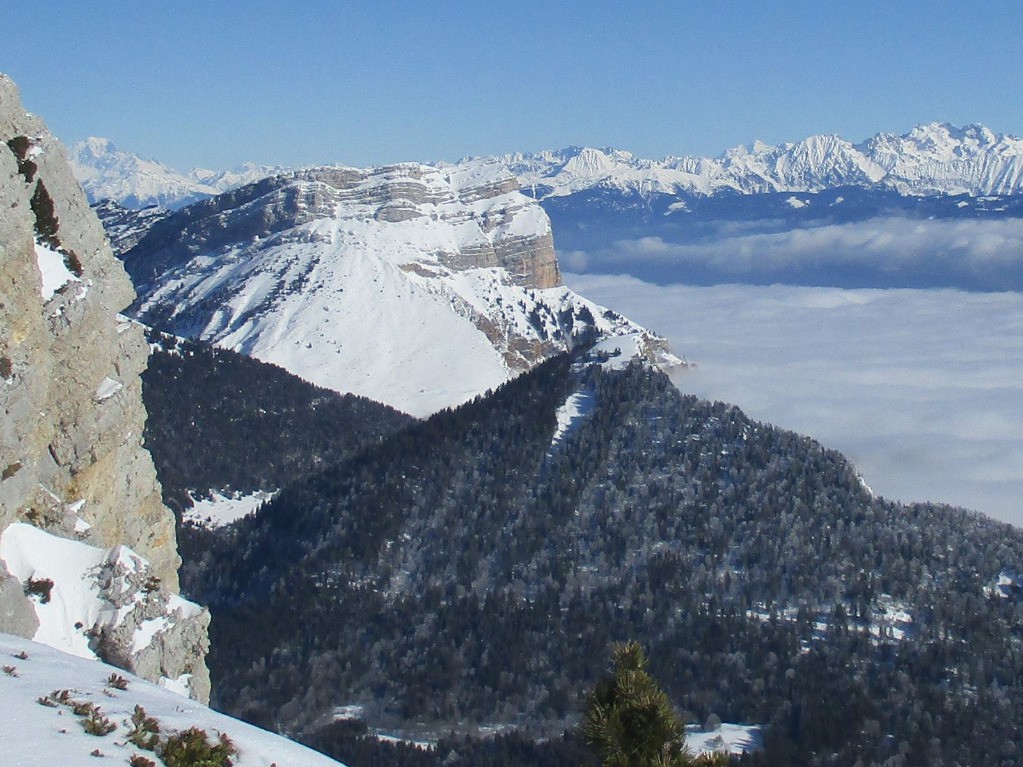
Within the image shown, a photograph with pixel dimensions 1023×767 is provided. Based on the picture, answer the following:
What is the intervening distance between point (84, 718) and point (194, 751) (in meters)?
2.83

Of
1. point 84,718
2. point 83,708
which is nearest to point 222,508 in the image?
point 83,708

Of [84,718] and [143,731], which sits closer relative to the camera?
[143,731]

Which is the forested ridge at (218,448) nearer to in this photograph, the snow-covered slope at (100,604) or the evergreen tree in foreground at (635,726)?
the snow-covered slope at (100,604)

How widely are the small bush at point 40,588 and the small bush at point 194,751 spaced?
22.3m

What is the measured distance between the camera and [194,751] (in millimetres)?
24438

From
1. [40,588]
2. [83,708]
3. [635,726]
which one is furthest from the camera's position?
[40,588]

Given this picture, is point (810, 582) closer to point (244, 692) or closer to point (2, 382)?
point (244, 692)

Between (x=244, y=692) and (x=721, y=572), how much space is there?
150ft

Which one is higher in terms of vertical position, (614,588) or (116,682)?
(116,682)

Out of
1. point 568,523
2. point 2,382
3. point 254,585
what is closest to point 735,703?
point 568,523

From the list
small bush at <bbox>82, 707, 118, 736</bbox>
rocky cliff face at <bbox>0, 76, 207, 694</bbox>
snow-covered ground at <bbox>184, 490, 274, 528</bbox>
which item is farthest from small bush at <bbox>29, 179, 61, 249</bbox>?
snow-covered ground at <bbox>184, 490, 274, 528</bbox>

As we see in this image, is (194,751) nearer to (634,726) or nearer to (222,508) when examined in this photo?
(634,726)

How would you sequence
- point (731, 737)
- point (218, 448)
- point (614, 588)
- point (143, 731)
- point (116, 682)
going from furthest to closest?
1. point (218, 448)
2. point (614, 588)
3. point (731, 737)
4. point (116, 682)
5. point (143, 731)

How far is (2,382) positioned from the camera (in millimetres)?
42781
